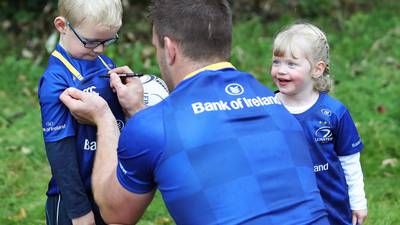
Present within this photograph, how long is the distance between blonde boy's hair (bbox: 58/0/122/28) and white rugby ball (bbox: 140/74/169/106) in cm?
35

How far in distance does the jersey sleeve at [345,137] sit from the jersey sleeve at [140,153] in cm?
118

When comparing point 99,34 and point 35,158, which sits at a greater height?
point 99,34

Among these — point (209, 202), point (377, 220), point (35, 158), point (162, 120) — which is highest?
point (162, 120)

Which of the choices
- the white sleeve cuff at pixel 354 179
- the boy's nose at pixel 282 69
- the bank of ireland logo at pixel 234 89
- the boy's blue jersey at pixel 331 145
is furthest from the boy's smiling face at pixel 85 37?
the white sleeve cuff at pixel 354 179

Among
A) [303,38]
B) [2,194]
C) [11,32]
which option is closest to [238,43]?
[11,32]

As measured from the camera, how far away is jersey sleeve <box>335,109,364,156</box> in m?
3.71

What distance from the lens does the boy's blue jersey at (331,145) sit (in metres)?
3.65

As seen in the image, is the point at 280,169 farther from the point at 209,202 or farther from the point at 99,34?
the point at 99,34

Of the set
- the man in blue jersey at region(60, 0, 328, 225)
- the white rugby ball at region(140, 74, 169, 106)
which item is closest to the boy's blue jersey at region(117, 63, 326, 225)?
the man in blue jersey at region(60, 0, 328, 225)

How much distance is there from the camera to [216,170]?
2.77 meters

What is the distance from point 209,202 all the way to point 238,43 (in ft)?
21.5

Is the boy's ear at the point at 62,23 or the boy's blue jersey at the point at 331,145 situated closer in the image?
the boy's ear at the point at 62,23

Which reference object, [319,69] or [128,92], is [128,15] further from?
[128,92]

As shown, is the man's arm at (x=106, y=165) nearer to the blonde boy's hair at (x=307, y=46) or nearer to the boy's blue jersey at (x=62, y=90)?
the boy's blue jersey at (x=62, y=90)
